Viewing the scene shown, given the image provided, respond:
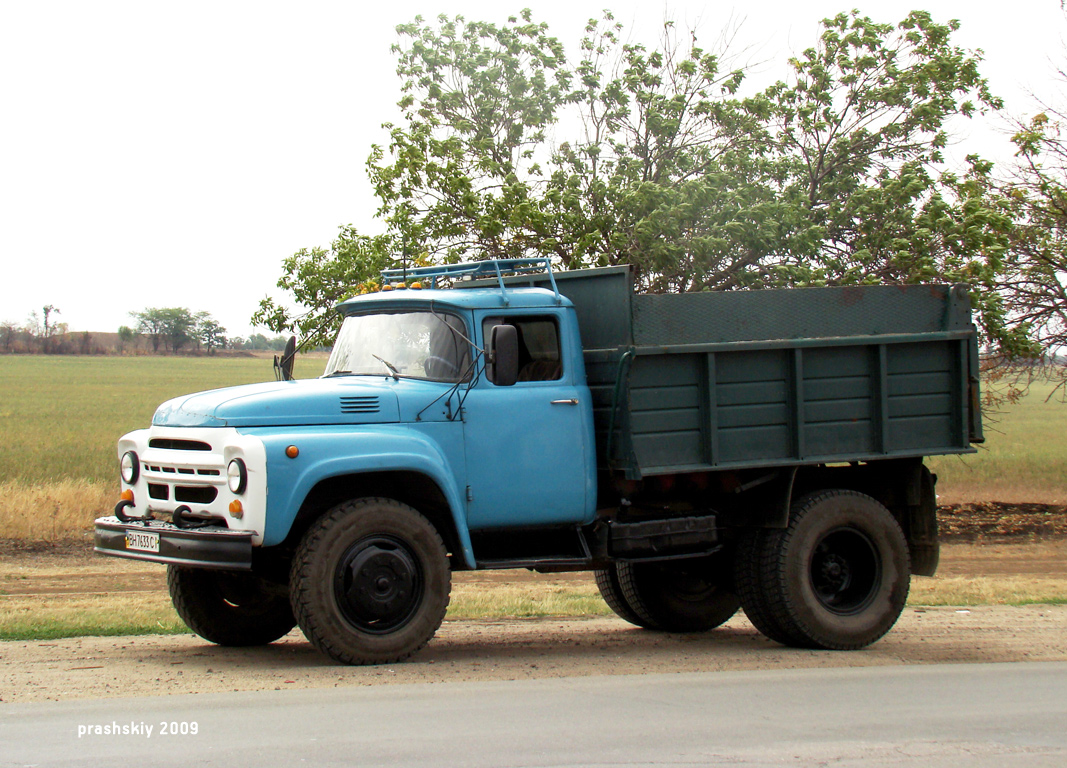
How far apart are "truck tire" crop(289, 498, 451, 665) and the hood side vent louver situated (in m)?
0.59

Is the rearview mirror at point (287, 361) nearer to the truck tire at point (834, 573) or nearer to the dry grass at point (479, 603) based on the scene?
the dry grass at point (479, 603)

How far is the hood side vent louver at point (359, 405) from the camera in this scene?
24.5 feet

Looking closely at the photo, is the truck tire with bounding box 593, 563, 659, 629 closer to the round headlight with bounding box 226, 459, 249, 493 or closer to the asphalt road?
the asphalt road

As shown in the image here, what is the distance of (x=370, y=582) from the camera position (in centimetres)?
723

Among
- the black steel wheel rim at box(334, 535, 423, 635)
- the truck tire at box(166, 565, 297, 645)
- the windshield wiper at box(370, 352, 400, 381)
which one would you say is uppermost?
the windshield wiper at box(370, 352, 400, 381)

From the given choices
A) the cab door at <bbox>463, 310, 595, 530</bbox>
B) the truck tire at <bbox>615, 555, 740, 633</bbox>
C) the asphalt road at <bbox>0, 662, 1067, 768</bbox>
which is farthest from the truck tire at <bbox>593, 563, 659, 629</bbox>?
the asphalt road at <bbox>0, 662, 1067, 768</bbox>

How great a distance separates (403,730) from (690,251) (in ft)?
40.4

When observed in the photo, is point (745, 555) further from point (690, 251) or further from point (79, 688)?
point (690, 251)

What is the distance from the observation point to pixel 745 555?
9047 millimetres

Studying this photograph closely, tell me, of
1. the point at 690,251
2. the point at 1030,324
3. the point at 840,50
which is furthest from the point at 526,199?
the point at 1030,324

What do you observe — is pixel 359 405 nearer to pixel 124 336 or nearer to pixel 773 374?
pixel 773 374

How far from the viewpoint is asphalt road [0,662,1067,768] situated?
5168 mm

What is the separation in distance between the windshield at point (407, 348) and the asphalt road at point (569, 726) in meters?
2.22

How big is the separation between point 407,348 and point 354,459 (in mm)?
1195
